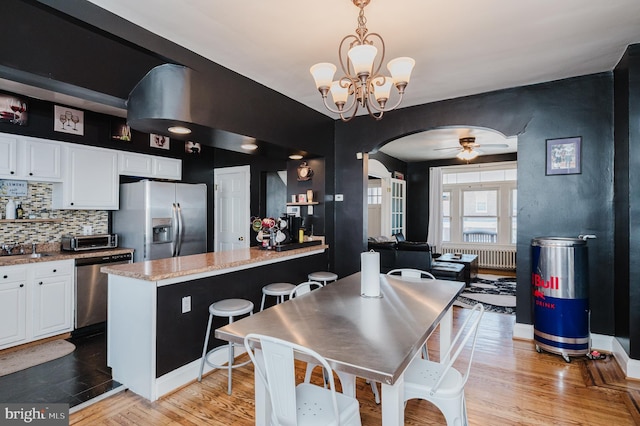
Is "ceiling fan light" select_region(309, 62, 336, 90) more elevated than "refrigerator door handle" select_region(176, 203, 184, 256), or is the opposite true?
"ceiling fan light" select_region(309, 62, 336, 90)

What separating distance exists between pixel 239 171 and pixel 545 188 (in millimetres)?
4252

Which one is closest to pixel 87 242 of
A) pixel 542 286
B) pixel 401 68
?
pixel 401 68

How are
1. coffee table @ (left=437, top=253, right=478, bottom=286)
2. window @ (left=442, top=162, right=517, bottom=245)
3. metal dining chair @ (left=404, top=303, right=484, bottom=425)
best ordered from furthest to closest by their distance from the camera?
window @ (left=442, top=162, right=517, bottom=245) → coffee table @ (left=437, top=253, right=478, bottom=286) → metal dining chair @ (left=404, top=303, right=484, bottom=425)

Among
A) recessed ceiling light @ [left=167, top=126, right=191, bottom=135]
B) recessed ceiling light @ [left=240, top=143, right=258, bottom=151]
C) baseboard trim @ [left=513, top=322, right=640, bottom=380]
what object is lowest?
baseboard trim @ [left=513, top=322, right=640, bottom=380]

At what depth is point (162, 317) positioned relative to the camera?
95.1 inches

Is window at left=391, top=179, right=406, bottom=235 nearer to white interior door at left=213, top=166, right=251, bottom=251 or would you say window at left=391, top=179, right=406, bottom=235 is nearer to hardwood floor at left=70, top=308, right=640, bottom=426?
white interior door at left=213, top=166, right=251, bottom=251

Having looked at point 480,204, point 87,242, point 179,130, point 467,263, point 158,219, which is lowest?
point 467,263

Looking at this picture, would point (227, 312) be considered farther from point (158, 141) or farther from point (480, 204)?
point (480, 204)

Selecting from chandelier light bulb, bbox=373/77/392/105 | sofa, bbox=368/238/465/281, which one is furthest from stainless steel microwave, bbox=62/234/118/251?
sofa, bbox=368/238/465/281

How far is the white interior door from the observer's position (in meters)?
5.45

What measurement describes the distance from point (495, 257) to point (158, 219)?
23.0 ft

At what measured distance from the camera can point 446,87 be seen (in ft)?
11.4

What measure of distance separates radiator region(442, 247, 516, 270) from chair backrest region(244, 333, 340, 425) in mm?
7366

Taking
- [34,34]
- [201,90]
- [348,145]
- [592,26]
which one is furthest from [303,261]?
[592,26]
